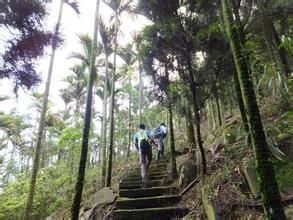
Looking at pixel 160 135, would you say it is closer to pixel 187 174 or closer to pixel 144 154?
pixel 144 154

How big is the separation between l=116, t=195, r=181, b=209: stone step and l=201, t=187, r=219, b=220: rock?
145cm

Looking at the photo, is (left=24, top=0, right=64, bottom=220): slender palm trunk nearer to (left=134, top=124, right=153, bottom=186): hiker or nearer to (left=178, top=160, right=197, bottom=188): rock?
(left=134, top=124, right=153, bottom=186): hiker

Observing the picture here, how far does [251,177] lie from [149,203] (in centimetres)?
290

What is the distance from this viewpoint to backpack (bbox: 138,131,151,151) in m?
7.90

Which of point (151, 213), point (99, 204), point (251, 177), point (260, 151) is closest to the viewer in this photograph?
point (260, 151)

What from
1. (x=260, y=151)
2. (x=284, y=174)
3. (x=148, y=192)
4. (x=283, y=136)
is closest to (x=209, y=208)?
(x=284, y=174)

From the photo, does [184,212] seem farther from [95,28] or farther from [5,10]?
[95,28]

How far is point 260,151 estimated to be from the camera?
2947 mm

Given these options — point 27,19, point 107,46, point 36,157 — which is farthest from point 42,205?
point 27,19

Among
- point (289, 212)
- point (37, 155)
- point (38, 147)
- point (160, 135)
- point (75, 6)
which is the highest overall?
point (75, 6)

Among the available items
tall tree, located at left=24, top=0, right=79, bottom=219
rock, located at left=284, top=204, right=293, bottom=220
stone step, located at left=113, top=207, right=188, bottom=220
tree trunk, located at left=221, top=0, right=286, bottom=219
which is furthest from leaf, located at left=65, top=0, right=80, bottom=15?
rock, located at left=284, top=204, right=293, bottom=220

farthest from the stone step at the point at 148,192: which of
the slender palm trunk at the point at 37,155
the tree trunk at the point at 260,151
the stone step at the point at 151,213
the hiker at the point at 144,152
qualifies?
the tree trunk at the point at 260,151

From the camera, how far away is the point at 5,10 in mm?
4676

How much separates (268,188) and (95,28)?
705 centimetres
